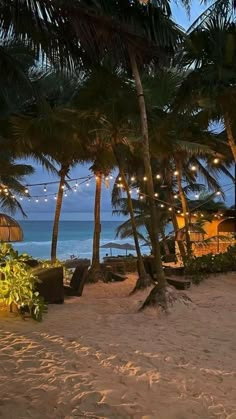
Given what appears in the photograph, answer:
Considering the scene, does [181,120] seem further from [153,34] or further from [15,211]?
[15,211]

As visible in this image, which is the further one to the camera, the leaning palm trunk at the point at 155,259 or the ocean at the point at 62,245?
the ocean at the point at 62,245

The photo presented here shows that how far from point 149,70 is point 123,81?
4.37 ft

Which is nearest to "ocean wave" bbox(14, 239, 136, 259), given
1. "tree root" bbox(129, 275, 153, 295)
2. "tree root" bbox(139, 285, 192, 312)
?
"tree root" bbox(129, 275, 153, 295)

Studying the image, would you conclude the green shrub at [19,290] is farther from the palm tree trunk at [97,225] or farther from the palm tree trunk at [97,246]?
the palm tree trunk at [97,225]

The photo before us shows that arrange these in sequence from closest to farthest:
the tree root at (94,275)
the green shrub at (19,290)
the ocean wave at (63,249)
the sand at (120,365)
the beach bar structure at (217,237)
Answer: the sand at (120,365)
the green shrub at (19,290)
the tree root at (94,275)
the beach bar structure at (217,237)
the ocean wave at (63,249)

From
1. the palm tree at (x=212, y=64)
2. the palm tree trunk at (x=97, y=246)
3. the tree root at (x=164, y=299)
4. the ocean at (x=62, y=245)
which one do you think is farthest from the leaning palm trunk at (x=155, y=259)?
the ocean at (x=62, y=245)

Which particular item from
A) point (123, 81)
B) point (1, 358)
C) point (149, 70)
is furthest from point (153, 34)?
point (1, 358)

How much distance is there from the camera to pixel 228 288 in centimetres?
1030

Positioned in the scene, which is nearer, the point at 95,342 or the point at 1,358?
the point at 1,358

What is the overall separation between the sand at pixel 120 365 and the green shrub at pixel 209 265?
4633mm

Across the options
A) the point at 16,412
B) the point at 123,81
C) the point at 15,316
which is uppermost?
the point at 123,81

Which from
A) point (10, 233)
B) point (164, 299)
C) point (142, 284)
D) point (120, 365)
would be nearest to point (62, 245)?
point (10, 233)

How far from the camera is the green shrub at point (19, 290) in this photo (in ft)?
20.5

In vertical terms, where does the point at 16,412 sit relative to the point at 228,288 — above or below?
below
